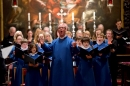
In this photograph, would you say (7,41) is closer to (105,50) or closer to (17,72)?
(17,72)

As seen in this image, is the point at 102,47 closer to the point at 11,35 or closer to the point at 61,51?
the point at 61,51

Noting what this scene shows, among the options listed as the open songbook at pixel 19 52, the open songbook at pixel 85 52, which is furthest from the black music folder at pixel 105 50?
the open songbook at pixel 19 52

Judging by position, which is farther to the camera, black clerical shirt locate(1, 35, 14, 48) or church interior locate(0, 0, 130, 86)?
church interior locate(0, 0, 130, 86)

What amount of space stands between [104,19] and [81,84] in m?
4.87

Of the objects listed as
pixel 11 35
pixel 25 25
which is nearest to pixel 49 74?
pixel 11 35

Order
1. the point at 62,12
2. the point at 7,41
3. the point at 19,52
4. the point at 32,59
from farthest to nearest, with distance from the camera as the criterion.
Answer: the point at 62,12
the point at 7,41
the point at 19,52
the point at 32,59

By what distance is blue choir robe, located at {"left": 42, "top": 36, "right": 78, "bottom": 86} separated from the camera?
23.5 feet

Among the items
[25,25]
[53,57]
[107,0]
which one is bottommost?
[53,57]

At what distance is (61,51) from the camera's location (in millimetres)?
7207

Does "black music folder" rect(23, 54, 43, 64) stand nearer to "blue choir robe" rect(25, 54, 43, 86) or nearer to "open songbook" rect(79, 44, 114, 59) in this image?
"blue choir robe" rect(25, 54, 43, 86)

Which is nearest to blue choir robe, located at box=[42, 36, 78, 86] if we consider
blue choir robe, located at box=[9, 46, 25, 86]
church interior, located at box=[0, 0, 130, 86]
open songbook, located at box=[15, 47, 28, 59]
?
open songbook, located at box=[15, 47, 28, 59]

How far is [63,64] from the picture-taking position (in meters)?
7.18

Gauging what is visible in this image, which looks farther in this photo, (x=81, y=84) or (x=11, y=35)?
(x=11, y=35)

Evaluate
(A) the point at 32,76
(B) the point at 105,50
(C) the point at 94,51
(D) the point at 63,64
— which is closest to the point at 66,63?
(D) the point at 63,64
